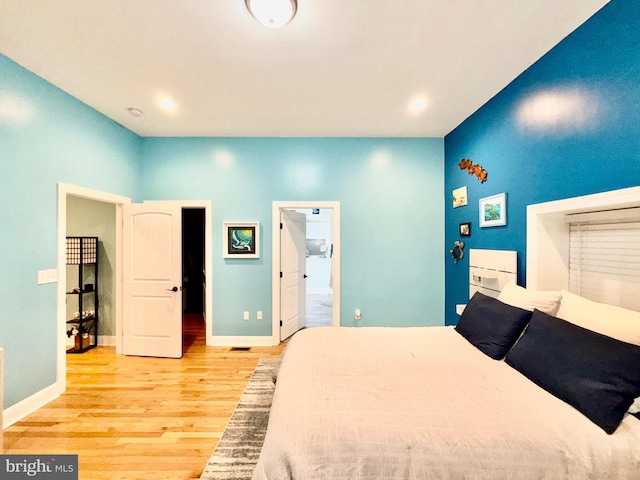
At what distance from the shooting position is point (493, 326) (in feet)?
6.39

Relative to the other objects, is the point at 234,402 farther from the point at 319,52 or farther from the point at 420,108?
the point at 420,108

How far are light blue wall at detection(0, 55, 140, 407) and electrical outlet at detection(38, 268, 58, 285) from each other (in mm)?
39

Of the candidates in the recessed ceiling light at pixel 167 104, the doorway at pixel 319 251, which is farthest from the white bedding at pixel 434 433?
the doorway at pixel 319 251

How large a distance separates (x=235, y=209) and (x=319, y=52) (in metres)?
2.36

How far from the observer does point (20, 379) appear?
2250 mm

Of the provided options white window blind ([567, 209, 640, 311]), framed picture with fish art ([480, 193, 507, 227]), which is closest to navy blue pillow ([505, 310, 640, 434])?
white window blind ([567, 209, 640, 311])

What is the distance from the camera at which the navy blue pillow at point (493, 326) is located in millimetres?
1843

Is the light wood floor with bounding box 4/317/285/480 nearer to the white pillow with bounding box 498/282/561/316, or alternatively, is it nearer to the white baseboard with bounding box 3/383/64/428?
the white baseboard with bounding box 3/383/64/428

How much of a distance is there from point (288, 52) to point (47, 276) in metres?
2.89

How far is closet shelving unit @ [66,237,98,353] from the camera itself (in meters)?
3.56

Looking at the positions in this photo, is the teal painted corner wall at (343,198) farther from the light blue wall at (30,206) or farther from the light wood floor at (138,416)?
the light blue wall at (30,206)

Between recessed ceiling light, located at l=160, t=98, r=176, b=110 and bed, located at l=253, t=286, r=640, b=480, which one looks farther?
recessed ceiling light, located at l=160, t=98, r=176, b=110

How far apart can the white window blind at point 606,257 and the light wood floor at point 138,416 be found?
117 inches

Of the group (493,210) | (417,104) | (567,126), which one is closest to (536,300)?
(493,210)
